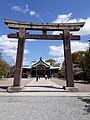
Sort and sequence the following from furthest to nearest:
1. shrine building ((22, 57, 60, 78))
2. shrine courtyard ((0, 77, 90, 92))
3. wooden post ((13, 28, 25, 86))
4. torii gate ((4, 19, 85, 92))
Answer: shrine building ((22, 57, 60, 78)), shrine courtyard ((0, 77, 90, 92)), torii gate ((4, 19, 85, 92)), wooden post ((13, 28, 25, 86))

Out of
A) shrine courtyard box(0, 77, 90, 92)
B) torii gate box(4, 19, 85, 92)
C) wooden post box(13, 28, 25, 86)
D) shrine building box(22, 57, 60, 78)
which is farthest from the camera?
shrine building box(22, 57, 60, 78)

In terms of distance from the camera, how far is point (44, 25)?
18.0 m

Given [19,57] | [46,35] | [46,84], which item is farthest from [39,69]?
[19,57]

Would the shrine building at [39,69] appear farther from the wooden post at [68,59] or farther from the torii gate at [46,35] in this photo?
the wooden post at [68,59]

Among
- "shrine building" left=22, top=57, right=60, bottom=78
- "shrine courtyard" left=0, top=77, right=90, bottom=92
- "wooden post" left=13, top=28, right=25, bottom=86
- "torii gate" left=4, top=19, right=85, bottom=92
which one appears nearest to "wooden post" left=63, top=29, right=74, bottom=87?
"torii gate" left=4, top=19, right=85, bottom=92

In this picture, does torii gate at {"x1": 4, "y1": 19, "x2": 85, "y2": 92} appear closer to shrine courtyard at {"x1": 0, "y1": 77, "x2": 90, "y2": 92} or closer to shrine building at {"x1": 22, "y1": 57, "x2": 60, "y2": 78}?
shrine courtyard at {"x1": 0, "y1": 77, "x2": 90, "y2": 92}

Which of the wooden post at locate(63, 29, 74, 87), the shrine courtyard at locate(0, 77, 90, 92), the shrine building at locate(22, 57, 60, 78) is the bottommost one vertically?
the shrine courtyard at locate(0, 77, 90, 92)

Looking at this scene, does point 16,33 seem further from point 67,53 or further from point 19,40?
point 67,53

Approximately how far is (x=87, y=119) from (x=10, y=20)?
12.6m

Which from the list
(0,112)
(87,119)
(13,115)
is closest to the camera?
(87,119)

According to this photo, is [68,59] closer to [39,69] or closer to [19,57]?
[19,57]

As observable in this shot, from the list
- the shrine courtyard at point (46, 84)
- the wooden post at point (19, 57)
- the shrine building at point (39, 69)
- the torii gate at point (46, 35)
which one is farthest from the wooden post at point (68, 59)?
the shrine building at point (39, 69)

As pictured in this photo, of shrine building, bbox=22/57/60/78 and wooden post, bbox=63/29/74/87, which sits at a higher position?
shrine building, bbox=22/57/60/78

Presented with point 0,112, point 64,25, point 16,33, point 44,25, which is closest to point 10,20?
point 16,33
